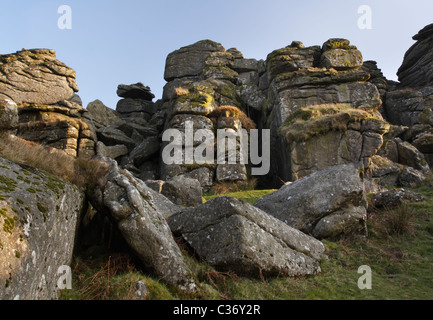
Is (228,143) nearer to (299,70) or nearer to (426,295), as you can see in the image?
(299,70)

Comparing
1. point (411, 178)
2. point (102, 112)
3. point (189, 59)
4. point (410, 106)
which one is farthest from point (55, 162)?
point (189, 59)

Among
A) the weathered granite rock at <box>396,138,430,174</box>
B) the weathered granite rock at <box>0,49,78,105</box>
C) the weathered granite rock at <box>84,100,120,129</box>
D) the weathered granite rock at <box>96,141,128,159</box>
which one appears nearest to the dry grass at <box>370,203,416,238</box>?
the weathered granite rock at <box>396,138,430,174</box>

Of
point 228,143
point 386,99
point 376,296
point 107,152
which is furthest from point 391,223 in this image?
point 386,99

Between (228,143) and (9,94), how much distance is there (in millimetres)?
24907

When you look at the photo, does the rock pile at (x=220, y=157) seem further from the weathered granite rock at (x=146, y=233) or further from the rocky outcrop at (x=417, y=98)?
the rocky outcrop at (x=417, y=98)

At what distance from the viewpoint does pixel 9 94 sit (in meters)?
32.8

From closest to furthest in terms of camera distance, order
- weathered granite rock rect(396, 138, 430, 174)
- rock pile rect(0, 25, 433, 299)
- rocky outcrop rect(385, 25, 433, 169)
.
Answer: rock pile rect(0, 25, 433, 299), weathered granite rock rect(396, 138, 430, 174), rocky outcrop rect(385, 25, 433, 169)

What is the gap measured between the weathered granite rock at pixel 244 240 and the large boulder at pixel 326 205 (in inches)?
63.2

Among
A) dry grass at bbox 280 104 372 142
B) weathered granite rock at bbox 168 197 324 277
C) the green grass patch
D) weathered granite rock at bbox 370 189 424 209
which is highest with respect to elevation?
dry grass at bbox 280 104 372 142

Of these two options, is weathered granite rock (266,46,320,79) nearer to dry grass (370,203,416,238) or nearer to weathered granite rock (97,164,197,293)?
dry grass (370,203,416,238)

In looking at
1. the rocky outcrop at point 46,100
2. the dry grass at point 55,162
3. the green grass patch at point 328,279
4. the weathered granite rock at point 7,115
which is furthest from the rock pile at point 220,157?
the dry grass at point 55,162

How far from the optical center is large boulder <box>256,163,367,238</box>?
10.9m

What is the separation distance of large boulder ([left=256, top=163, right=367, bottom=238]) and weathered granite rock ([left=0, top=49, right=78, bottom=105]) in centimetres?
3219

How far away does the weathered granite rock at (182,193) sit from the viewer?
583 inches
